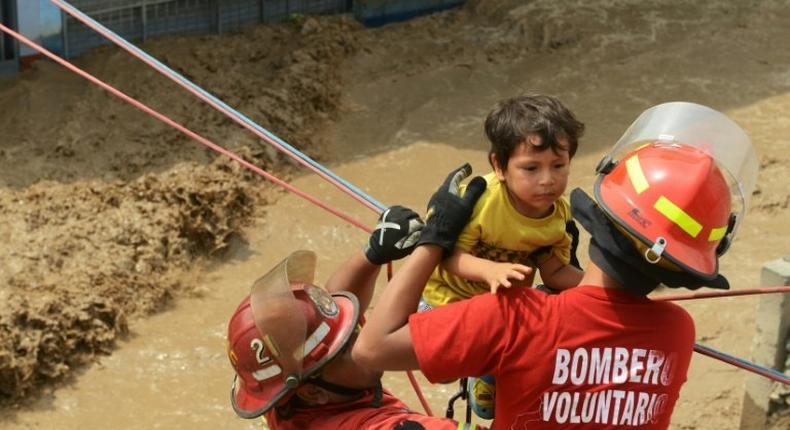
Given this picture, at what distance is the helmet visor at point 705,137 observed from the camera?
2.67m

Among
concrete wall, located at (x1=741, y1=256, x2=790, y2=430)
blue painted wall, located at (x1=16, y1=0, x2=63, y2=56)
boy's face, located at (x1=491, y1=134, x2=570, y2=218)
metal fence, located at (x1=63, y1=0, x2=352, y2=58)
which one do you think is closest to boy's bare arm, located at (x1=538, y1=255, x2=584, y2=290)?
boy's face, located at (x1=491, y1=134, x2=570, y2=218)

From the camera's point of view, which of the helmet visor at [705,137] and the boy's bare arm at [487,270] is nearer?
the boy's bare arm at [487,270]

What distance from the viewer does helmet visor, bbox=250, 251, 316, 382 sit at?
3.07 m

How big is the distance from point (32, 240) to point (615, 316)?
4960 mm

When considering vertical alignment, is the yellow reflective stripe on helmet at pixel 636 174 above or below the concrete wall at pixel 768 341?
above

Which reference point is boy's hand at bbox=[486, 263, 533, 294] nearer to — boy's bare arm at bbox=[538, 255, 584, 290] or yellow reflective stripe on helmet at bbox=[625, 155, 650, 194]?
yellow reflective stripe on helmet at bbox=[625, 155, 650, 194]

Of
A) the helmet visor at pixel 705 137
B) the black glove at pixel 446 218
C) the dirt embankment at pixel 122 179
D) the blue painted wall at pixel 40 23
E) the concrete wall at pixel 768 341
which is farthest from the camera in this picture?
the blue painted wall at pixel 40 23

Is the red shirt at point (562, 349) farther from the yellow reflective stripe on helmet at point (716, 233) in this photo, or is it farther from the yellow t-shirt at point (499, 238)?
the yellow t-shirt at point (499, 238)

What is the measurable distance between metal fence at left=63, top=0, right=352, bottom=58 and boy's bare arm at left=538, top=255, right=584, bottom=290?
5.59 meters

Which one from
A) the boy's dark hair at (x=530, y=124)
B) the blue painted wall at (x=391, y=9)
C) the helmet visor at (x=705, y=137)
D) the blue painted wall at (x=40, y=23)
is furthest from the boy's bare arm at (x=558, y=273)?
the blue painted wall at (x=391, y=9)

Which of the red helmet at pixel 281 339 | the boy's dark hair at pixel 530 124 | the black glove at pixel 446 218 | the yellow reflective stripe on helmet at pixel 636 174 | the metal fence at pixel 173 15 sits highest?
the yellow reflective stripe on helmet at pixel 636 174

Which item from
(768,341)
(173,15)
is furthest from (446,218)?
(173,15)

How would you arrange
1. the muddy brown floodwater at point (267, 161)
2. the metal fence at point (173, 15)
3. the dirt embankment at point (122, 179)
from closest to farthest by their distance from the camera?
the muddy brown floodwater at point (267, 161) < the dirt embankment at point (122, 179) < the metal fence at point (173, 15)

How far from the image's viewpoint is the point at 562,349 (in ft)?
8.19
